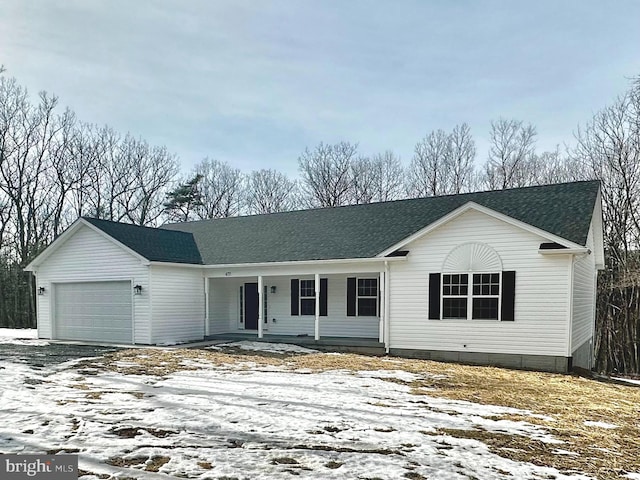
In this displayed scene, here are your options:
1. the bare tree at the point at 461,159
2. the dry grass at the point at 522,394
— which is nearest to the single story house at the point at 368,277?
the dry grass at the point at 522,394

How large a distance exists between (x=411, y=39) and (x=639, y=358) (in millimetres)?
16512

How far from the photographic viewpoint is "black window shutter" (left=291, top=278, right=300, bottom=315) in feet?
52.9

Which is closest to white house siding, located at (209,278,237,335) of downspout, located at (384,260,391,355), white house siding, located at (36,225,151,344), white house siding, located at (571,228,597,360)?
white house siding, located at (36,225,151,344)

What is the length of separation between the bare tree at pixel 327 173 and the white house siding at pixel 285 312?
49.9 feet

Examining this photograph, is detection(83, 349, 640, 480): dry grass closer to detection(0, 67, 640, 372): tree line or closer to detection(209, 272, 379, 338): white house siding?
detection(209, 272, 379, 338): white house siding

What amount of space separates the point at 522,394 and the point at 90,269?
13632mm

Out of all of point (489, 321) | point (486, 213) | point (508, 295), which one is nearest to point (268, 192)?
point (486, 213)

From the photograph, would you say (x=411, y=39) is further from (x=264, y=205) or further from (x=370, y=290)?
(x=264, y=205)

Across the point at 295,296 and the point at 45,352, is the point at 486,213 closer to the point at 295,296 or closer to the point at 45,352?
the point at 295,296

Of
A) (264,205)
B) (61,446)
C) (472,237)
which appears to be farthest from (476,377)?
(264,205)

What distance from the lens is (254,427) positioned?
5578mm

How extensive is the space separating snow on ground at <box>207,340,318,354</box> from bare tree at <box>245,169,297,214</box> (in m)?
19.8

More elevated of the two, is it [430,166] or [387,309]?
[430,166]

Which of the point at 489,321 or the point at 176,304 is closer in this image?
the point at 489,321
